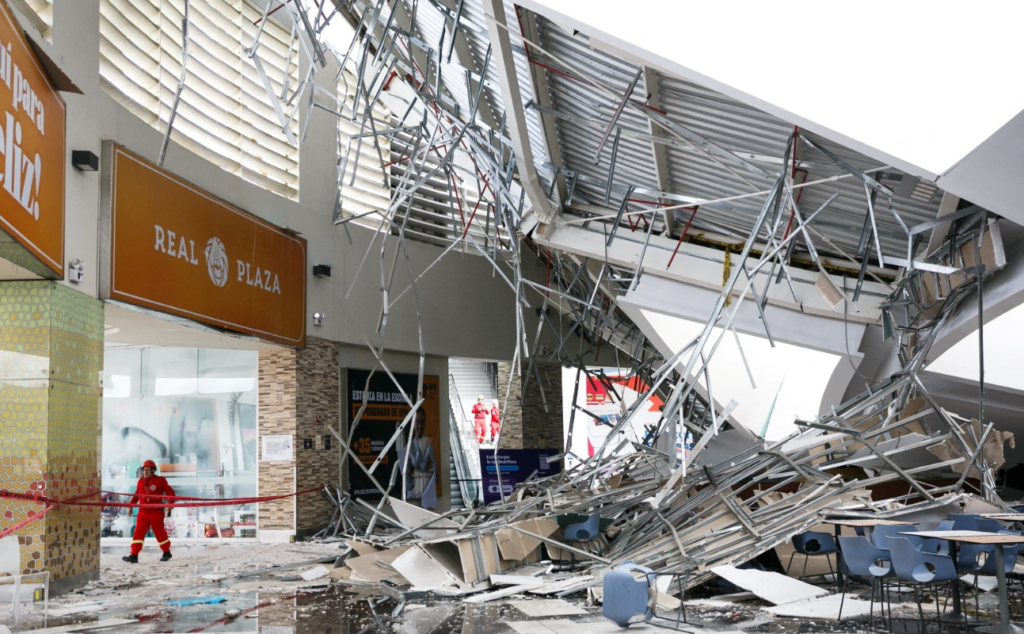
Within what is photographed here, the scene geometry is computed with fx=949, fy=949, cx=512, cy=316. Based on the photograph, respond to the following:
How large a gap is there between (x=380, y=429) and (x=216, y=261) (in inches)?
211

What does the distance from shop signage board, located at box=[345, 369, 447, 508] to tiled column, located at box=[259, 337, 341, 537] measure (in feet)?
2.46

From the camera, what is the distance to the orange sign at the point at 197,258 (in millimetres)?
10609

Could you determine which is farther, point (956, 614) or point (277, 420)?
point (277, 420)

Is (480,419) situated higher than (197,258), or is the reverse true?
(197,258)

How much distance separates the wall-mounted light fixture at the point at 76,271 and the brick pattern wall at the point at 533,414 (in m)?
12.0

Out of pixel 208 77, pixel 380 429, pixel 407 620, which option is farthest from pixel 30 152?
pixel 380 429

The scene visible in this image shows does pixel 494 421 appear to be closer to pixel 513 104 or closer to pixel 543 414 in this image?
pixel 543 414

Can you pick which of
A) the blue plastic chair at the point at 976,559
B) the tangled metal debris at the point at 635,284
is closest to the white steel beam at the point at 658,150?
the tangled metal debris at the point at 635,284

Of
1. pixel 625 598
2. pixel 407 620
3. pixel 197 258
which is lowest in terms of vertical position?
pixel 407 620

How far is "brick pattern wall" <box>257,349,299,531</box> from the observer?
1498 centimetres

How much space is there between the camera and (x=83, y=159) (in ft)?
31.3

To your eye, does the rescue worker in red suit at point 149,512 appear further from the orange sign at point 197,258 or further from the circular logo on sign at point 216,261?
the circular logo on sign at point 216,261

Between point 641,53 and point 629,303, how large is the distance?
7.37m

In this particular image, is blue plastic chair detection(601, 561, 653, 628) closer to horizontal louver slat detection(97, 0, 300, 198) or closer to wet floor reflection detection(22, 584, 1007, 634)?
wet floor reflection detection(22, 584, 1007, 634)
